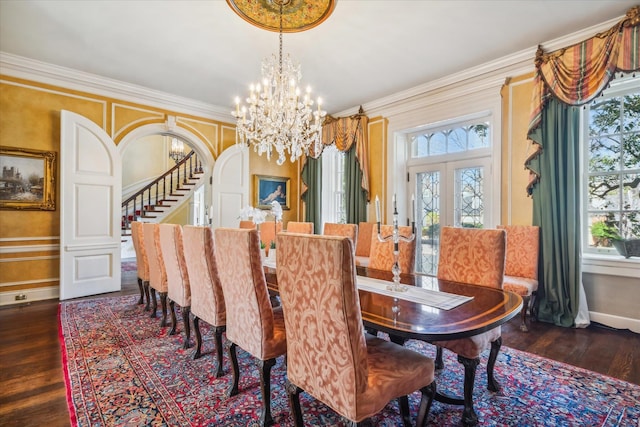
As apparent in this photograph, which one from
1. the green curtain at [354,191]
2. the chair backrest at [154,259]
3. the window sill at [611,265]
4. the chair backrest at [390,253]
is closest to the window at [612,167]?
the window sill at [611,265]

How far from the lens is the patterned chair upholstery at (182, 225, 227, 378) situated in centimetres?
206

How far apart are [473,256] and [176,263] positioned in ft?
7.44

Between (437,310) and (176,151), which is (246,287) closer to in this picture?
(437,310)

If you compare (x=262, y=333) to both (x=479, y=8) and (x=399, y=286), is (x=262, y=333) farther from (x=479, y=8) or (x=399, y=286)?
(x=479, y=8)

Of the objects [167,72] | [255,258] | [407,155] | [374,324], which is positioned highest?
[167,72]

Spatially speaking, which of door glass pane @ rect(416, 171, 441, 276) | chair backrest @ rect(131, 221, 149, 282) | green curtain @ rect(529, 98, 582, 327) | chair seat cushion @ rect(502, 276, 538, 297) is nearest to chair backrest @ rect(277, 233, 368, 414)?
chair seat cushion @ rect(502, 276, 538, 297)

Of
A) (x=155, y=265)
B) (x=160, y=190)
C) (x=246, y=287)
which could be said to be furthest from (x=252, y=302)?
(x=160, y=190)

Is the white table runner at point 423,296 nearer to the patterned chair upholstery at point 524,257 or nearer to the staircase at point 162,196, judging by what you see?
the patterned chair upholstery at point 524,257

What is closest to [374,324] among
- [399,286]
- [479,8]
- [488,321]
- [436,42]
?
[488,321]

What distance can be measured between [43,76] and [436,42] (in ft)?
15.4

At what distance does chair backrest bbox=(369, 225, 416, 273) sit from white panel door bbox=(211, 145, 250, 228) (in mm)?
3244

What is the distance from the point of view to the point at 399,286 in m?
1.92

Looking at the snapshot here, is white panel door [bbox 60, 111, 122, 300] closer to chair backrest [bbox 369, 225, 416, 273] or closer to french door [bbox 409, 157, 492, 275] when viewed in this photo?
chair backrest [bbox 369, 225, 416, 273]

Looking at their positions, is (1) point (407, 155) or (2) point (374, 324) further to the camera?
(1) point (407, 155)
